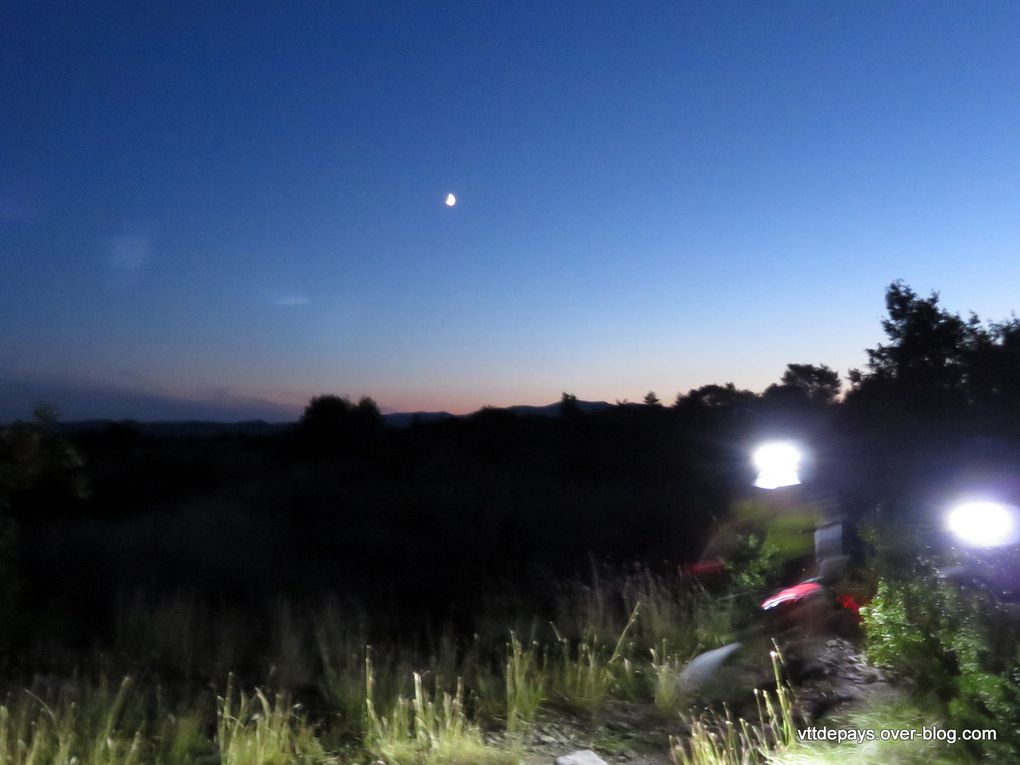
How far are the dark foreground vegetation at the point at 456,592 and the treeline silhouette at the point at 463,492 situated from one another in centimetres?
6

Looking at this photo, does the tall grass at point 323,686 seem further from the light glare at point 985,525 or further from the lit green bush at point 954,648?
the light glare at point 985,525

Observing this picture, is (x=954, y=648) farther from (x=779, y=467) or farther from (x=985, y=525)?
(x=779, y=467)

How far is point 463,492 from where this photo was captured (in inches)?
677

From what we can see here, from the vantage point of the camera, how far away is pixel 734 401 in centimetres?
3192

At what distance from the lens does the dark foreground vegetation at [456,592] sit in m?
5.27

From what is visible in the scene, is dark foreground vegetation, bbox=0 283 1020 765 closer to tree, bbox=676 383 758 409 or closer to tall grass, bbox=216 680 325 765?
tall grass, bbox=216 680 325 765

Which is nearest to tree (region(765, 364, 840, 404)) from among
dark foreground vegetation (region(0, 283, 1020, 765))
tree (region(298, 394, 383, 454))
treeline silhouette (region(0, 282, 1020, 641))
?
treeline silhouette (region(0, 282, 1020, 641))

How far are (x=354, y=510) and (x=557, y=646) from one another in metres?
8.73

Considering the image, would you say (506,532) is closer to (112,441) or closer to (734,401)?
(734,401)

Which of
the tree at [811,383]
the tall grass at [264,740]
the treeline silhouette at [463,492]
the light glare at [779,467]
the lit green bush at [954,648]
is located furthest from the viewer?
the tree at [811,383]

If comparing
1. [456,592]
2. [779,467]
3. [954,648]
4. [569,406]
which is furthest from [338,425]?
[954,648]

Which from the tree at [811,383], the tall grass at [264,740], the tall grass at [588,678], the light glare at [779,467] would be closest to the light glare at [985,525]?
the tall grass at [588,678]

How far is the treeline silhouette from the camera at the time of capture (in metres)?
9.35

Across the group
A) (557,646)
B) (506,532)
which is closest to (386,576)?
(506,532)
